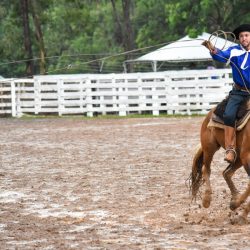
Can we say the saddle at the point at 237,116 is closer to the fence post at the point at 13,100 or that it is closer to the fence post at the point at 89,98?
the fence post at the point at 89,98

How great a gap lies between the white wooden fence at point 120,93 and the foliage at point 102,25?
5.04 ft

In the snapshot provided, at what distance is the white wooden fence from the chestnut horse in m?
17.5

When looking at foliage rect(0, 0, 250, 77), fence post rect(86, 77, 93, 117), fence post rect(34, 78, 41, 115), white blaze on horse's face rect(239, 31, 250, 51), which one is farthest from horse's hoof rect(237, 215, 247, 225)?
fence post rect(34, 78, 41, 115)

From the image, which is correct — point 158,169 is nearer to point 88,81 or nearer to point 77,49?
point 88,81

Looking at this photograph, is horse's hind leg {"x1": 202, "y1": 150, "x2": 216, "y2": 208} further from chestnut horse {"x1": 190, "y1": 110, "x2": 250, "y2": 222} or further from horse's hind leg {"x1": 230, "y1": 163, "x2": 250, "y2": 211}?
horse's hind leg {"x1": 230, "y1": 163, "x2": 250, "y2": 211}

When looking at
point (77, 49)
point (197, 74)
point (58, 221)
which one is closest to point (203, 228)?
point (58, 221)

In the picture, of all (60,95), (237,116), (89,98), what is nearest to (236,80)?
(237,116)

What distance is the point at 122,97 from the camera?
1053 inches

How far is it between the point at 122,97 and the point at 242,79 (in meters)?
19.1

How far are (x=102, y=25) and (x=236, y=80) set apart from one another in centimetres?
5918

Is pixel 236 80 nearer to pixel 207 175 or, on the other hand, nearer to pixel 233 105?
pixel 233 105

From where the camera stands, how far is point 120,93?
87.0ft

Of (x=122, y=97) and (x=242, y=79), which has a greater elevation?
(x=242, y=79)

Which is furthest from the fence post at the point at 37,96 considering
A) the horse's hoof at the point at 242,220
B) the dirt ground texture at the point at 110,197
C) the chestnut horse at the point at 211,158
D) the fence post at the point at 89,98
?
the horse's hoof at the point at 242,220
